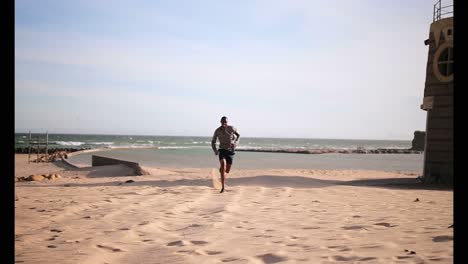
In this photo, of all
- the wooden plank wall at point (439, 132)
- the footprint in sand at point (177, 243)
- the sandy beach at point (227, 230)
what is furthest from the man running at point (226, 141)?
the wooden plank wall at point (439, 132)


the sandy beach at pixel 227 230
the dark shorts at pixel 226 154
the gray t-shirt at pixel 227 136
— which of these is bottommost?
the sandy beach at pixel 227 230

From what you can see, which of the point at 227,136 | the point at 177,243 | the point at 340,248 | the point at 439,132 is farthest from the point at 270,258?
the point at 439,132

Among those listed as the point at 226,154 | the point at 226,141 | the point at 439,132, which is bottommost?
the point at 226,154

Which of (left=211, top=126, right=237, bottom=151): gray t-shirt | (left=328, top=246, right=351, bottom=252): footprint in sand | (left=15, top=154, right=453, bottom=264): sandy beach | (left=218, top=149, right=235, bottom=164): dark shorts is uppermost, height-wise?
(left=211, top=126, right=237, bottom=151): gray t-shirt

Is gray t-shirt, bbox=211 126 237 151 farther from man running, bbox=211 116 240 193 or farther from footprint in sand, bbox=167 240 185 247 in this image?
footprint in sand, bbox=167 240 185 247

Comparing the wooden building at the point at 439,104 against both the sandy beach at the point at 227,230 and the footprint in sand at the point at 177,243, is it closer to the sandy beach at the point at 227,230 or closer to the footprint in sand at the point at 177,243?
the sandy beach at the point at 227,230

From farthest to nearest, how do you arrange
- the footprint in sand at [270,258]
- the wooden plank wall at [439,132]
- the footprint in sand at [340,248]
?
the wooden plank wall at [439,132] < the footprint in sand at [340,248] < the footprint in sand at [270,258]

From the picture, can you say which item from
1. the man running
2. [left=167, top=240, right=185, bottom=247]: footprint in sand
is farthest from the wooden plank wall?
[left=167, top=240, right=185, bottom=247]: footprint in sand

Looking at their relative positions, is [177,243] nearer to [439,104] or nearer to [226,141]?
[226,141]

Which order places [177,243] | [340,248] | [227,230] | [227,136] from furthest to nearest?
[227,136] → [227,230] → [177,243] → [340,248]

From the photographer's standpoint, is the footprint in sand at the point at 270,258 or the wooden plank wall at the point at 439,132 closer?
the footprint in sand at the point at 270,258

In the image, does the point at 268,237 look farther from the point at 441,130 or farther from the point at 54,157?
the point at 54,157
